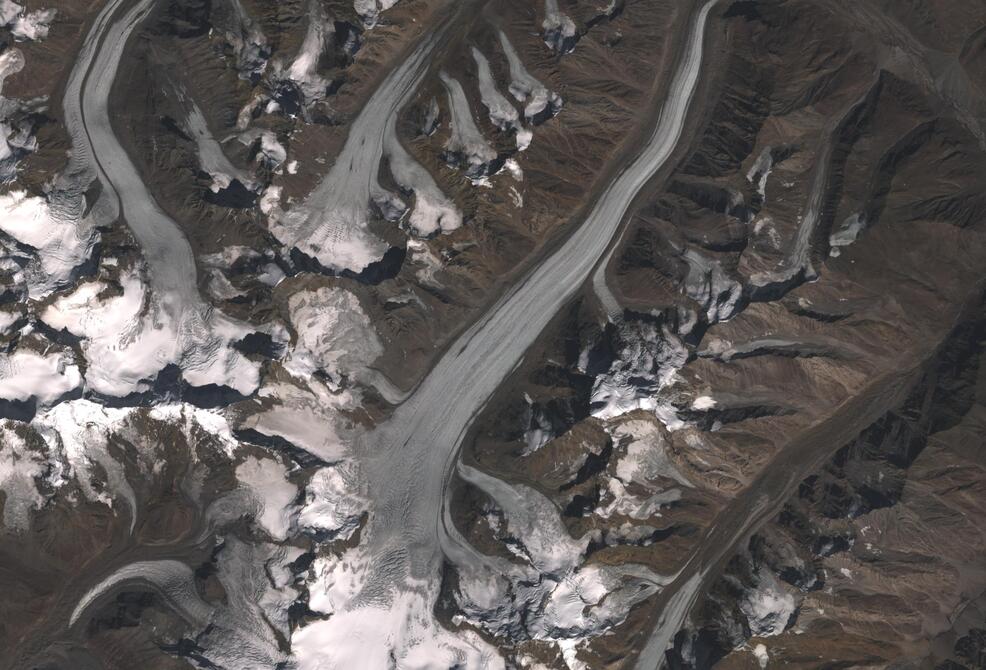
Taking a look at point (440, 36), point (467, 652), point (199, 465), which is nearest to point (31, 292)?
point (199, 465)

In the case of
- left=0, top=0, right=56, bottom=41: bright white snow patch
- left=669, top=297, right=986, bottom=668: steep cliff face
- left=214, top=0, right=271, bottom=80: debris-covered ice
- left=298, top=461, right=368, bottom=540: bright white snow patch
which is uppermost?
left=214, top=0, right=271, bottom=80: debris-covered ice

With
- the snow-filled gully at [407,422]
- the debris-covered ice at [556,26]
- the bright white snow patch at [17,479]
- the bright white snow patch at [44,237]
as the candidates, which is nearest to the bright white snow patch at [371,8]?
the snow-filled gully at [407,422]

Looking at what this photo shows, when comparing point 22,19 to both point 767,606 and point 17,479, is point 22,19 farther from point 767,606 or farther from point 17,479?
point 767,606

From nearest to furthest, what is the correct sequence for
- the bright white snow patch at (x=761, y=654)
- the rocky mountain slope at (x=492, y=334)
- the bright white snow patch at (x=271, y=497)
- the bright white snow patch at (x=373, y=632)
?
the rocky mountain slope at (x=492, y=334), the bright white snow patch at (x=271, y=497), the bright white snow patch at (x=373, y=632), the bright white snow patch at (x=761, y=654)

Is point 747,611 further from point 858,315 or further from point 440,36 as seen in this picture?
point 440,36

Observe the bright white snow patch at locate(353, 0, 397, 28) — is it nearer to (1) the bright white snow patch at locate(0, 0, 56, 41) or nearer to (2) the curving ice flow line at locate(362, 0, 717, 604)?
(2) the curving ice flow line at locate(362, 0, 717, 604)

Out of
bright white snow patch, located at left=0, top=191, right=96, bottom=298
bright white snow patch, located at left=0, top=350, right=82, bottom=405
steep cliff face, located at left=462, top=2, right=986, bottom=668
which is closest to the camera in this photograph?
bright white snow patch, located at left=0, top=350, right=82, bottom=405

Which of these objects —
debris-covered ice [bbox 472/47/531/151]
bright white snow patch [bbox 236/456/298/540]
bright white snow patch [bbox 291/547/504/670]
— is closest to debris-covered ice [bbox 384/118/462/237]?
debris-covered ice [bbox 472/47/531/151]

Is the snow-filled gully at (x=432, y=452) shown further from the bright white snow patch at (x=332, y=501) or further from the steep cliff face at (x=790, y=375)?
the steep cliff face at (x=790, y=375)
